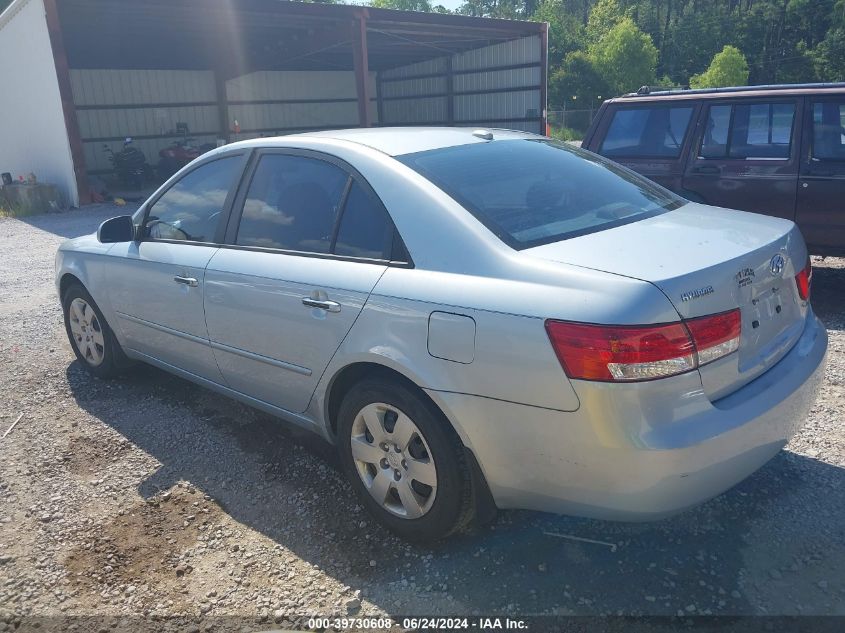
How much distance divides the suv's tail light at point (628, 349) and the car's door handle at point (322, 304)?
101 cm

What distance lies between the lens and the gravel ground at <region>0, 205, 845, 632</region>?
8.47 ft

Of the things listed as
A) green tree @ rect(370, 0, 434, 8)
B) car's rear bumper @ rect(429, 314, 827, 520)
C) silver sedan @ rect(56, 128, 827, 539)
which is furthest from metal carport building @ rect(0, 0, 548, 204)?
green tree @ rect(370, 0, 434, 8)

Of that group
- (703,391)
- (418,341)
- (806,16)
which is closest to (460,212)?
(418,341)

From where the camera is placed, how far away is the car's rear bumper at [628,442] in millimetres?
2203

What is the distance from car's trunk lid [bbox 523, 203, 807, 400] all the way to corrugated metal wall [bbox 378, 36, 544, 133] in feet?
66.0

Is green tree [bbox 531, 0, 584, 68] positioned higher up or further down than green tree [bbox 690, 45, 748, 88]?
higher up

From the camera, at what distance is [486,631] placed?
7.94 ft

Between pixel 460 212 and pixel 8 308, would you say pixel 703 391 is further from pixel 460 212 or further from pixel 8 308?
pixel 8 308

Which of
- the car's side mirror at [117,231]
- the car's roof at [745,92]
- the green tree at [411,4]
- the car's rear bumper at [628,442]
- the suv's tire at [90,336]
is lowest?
the suv's tire at [90,336]

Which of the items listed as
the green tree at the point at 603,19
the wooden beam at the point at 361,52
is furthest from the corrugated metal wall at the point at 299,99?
the green tree at the point at 603,19

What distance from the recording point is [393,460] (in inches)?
112

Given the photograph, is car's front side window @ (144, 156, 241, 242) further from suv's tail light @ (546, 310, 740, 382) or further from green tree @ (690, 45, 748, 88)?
green tree @ (690, 45, 748, 88)

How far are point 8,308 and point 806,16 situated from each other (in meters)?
65.5

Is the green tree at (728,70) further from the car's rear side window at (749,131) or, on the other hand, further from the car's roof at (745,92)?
the car's rear side window at (749,131)
